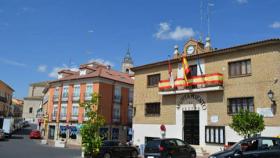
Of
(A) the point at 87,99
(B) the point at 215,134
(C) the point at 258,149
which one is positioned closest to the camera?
(C) the point at 258,149

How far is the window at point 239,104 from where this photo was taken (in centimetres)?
2272

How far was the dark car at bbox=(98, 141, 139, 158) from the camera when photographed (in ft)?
72.7

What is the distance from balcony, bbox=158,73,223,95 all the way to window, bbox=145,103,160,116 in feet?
6.30

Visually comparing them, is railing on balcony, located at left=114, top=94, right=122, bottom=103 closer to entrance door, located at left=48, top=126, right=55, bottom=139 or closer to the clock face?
entrance door, located at left=48, top=126, right=55, bottom=139

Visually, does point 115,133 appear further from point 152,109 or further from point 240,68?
point 240,68

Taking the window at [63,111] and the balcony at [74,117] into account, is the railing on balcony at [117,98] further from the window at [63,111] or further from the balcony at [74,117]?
the window at [63,111]

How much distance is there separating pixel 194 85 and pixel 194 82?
25 centimetres

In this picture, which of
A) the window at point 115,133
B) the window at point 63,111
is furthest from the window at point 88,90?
the window at point 115,133

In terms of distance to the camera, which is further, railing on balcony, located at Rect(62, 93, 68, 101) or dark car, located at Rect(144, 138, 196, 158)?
railing on balcony, located at Rect(62, 93, 68, 101)

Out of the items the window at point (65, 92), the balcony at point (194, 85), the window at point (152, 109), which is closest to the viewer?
the balcony at point (194, 85)

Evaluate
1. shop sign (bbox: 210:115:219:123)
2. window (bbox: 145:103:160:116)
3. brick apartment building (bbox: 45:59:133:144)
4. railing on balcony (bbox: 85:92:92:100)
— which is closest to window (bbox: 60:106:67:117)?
brick apartment building (bbox: 45:59:133:144)

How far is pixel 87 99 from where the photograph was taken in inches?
1720

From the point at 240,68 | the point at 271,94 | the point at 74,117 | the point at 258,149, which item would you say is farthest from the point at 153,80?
the point at 74,117

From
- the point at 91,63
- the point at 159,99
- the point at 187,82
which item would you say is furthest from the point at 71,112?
the point at 187,82
